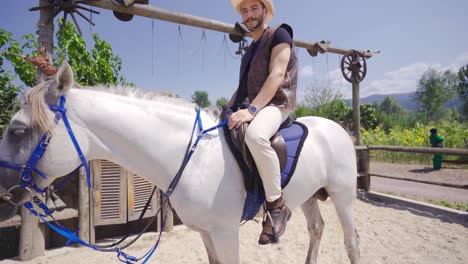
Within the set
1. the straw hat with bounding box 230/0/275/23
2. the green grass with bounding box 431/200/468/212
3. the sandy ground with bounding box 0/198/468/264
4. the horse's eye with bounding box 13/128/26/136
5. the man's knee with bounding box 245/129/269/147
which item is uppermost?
the straw hat with bounding box 230/0/275/23

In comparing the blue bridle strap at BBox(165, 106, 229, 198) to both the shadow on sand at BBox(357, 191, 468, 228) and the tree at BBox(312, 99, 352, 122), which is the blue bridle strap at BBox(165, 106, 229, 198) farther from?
the tree at BBox(312, 99, 352, 122)

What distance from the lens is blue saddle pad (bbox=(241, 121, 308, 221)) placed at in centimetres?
185

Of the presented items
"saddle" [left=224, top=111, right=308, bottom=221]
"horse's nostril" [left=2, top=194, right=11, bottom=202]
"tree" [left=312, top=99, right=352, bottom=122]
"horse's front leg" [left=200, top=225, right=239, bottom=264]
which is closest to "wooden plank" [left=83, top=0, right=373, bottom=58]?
"saddle" [left=224, top=111, right=308, bottom=221]

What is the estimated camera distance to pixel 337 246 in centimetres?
380

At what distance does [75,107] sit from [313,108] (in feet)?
99.5

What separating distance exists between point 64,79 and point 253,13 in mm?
1480

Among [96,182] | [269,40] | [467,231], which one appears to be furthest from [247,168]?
[467,231]

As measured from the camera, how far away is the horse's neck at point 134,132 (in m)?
1.59

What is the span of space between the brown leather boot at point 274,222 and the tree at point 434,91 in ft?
148

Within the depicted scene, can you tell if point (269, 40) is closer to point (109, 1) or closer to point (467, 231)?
point (109, 1)

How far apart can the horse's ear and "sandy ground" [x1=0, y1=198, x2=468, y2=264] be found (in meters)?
2.94

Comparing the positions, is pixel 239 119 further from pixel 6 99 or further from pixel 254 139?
pixel 6 99

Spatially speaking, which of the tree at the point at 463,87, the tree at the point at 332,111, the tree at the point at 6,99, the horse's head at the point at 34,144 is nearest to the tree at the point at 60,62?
the tree at the point at 6,99

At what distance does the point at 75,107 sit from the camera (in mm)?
1552
